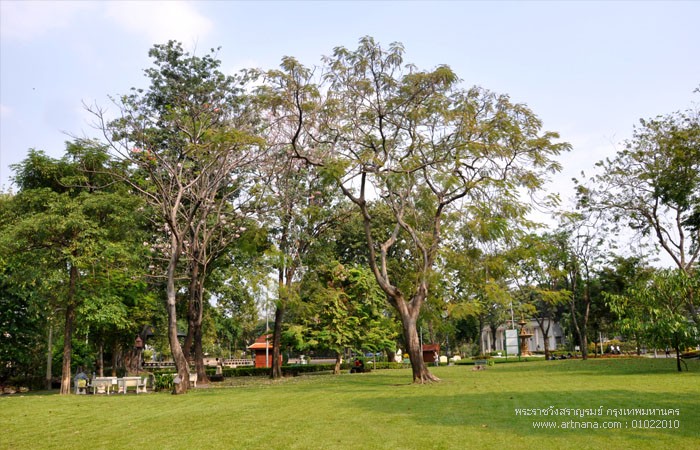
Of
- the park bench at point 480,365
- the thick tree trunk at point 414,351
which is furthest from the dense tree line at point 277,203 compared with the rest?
the park bench at point 480,365

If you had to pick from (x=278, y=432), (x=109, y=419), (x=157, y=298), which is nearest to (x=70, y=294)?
(x=157, y=298)

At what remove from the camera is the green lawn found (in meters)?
8.45

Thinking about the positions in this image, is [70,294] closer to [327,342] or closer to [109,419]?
[109,419]

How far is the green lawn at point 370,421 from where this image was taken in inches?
333

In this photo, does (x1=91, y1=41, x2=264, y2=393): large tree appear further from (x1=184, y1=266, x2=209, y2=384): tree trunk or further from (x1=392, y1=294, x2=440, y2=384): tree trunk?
(x1=392, y1=294, x2=440, y2=384): tree trunk

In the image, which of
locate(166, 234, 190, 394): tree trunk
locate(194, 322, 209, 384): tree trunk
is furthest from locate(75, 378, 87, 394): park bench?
locate(194, 322, 209, 384): tree trunk

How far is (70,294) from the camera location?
22.1m

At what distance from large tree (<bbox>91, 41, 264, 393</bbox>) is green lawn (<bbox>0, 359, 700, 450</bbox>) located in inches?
258

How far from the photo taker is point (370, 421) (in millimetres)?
10750

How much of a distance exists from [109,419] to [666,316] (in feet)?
67.2

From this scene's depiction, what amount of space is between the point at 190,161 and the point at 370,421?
17260 mm

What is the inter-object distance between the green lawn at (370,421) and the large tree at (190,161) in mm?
6553
